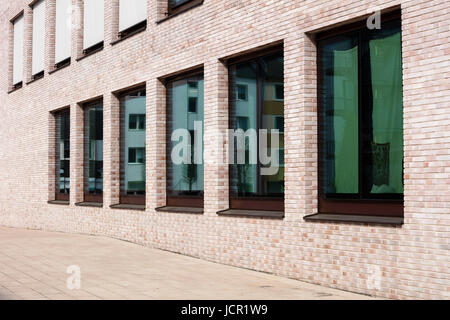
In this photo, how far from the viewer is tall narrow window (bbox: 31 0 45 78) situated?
2123 cm

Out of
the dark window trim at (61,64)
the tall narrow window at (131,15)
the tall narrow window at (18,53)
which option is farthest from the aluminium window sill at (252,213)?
the tall narrow window at (18,53)

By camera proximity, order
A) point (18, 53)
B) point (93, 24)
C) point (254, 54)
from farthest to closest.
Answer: point (18, 53)
point (93, 24)
point (254, 54)

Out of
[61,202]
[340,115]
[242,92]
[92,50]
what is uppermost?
[92,50]

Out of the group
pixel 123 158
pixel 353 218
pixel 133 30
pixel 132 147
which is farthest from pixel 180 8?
pixel 353 218

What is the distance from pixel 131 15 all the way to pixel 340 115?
24.1 ft

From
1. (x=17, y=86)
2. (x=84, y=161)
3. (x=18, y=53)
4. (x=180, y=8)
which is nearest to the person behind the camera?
(x=180, y=8)

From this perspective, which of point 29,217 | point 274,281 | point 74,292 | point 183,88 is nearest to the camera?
point 74,292

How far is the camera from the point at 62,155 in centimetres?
1970

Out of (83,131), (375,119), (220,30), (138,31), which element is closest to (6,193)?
(83,131)

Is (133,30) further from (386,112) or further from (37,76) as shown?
(386,112)

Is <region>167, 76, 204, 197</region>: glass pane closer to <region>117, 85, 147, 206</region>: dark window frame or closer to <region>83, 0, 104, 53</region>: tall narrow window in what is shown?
<region>117, 85, 147, 206</region>: dark window frame
